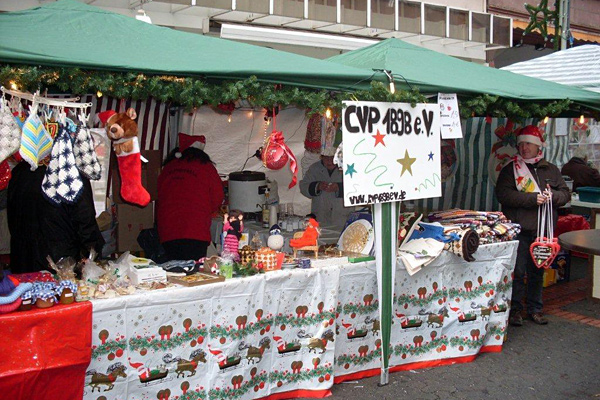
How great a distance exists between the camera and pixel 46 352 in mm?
3732

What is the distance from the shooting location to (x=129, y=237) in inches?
284

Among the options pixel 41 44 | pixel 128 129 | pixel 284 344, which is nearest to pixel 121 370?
pixel 284 344

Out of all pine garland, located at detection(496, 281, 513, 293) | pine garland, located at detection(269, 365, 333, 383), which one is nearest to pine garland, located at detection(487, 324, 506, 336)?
pine garland, located at detection(496, 281, 513, 293)

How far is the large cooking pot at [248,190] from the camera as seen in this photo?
711 cm

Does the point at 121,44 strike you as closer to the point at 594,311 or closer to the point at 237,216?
the point at 237,216

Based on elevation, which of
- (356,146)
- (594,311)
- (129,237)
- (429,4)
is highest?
(429,4)

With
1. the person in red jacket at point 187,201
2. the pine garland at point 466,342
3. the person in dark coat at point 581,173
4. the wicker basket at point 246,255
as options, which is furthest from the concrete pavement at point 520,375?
the person in dark coat at point 581,173

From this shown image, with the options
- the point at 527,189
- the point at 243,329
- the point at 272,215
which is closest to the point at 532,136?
the point at 527,189

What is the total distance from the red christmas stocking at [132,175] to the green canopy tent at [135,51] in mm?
704

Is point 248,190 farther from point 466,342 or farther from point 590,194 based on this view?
point 590,194

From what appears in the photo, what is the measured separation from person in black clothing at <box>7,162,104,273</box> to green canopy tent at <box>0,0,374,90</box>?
100cm

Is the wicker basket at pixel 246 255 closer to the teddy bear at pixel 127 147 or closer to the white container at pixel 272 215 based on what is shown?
the teddy bear at pixel 127 147

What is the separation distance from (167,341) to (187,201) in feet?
7.47

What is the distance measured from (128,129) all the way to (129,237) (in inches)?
112
